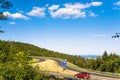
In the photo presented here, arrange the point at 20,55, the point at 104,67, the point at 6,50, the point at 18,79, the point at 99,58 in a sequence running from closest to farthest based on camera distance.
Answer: the point at 18,79 → the point at 20,55 → the point at 6,50 → the point at 104,67 → the point at 99,58

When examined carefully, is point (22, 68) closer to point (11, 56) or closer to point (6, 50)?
point (11, 56)

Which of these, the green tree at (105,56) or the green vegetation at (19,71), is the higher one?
the green tree at (105,56)

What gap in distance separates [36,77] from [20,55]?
2.88m

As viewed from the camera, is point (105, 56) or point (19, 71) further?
point (105, 56)

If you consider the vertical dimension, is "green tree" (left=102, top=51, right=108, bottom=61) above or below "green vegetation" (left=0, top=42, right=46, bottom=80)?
above

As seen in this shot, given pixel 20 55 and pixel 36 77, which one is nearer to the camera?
pixel 36 77

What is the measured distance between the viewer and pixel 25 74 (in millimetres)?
19125

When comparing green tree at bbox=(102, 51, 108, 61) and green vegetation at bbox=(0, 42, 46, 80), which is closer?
green vegetation at bbox=(0, 42, 46, 80)

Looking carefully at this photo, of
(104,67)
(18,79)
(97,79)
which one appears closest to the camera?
(18,79)

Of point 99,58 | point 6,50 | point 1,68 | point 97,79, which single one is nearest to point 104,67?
point 99,58

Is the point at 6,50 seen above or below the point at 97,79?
above

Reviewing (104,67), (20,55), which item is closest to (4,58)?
(20,55)

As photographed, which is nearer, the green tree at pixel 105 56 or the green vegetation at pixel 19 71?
the green vegetation at pixel 19 71

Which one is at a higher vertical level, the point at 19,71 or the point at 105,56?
the point at 105,56
